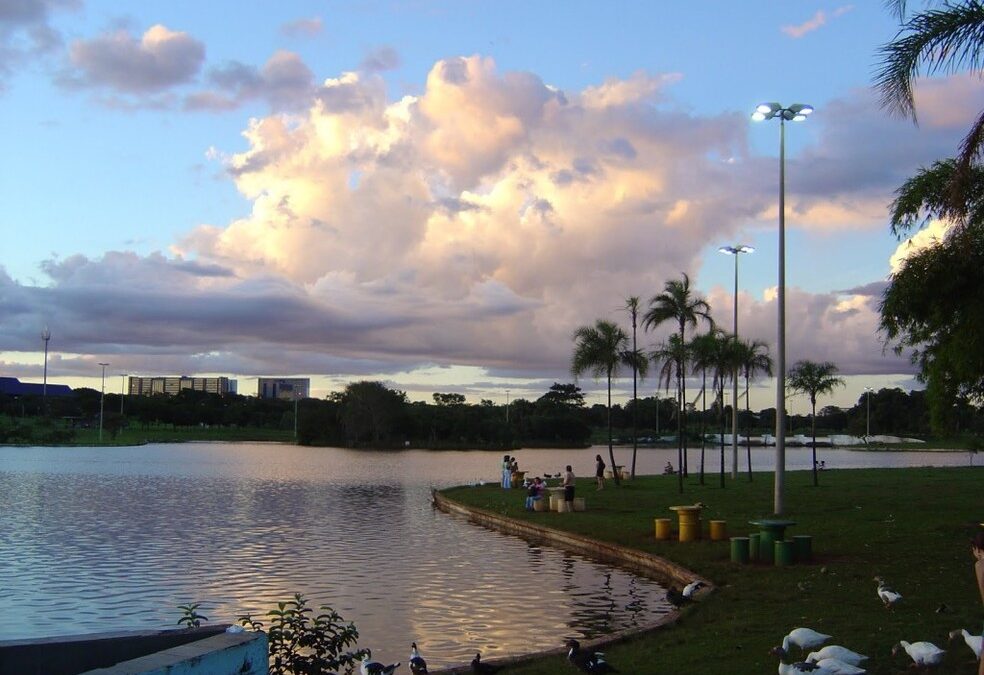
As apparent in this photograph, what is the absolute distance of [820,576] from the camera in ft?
53.6

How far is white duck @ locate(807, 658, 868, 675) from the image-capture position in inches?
359

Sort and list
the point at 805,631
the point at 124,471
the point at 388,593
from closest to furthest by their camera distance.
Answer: the point at 805,631 → the point at 388,593 → the point at 124,471

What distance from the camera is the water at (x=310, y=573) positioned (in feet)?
Result: 49.3

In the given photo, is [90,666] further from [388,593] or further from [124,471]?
[124,471]

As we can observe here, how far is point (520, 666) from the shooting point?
11.1 metres

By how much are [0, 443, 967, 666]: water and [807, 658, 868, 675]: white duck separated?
16.2 feet

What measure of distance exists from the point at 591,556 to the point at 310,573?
6666mm

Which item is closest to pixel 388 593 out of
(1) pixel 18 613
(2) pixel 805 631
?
(1) pixel 18 613

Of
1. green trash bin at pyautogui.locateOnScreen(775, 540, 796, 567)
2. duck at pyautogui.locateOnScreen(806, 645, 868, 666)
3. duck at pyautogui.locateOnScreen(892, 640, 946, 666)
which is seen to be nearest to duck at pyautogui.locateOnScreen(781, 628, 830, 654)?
duck at pyautogui.locateOnScreen(806, 645, 868, 666)

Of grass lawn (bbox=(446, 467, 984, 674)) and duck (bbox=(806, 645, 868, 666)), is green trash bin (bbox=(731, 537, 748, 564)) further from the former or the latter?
duck (bbox=(806, 645, 868, 666))

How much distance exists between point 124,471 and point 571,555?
1813 inches

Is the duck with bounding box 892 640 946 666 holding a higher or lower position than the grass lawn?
higher

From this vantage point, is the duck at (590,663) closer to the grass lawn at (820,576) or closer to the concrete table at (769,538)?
the grass lawn at (820,576)

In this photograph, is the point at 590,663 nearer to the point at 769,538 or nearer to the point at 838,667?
the point at 838,667
